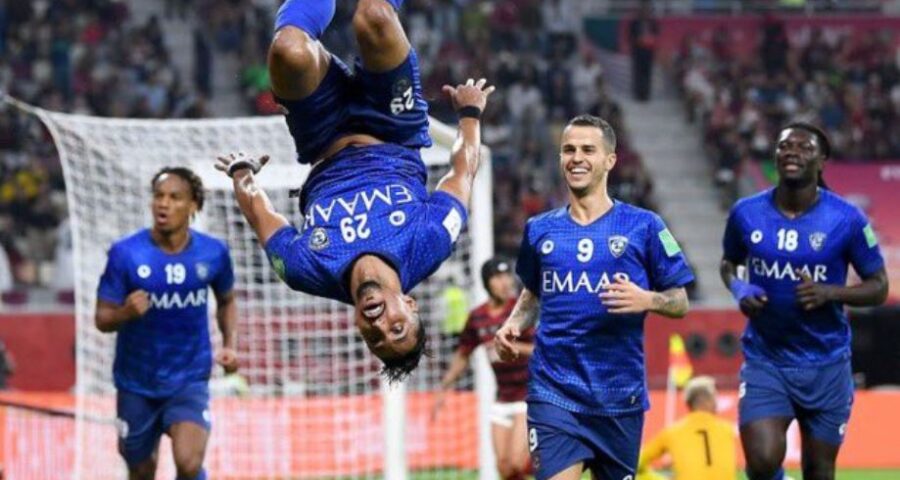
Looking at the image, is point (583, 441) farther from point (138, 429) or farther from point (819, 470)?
point (138, 429)

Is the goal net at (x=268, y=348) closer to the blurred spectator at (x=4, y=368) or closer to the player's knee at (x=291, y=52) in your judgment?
the blurred spectator at (x=4, y=368)

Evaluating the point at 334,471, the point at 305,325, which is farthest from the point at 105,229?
the point at 334,471

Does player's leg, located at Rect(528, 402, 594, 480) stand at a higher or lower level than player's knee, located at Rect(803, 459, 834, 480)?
higher

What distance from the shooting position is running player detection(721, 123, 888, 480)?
402 inches

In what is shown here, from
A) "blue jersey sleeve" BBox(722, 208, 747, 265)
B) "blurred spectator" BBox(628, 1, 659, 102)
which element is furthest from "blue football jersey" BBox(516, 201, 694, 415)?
"blurred spectator" BBox(628, 1, 659, 102)

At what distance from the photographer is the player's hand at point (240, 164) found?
8.38 metres

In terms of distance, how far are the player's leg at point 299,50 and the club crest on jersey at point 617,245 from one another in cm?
179

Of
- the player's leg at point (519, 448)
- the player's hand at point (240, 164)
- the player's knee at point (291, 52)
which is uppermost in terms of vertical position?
the player's knee at point (291, 52)

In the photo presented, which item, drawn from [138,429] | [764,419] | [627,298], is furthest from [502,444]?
[627,298]

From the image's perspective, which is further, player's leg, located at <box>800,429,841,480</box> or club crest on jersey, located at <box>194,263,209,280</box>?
club crest on jersey, located at <box>194,263,209,280</box>

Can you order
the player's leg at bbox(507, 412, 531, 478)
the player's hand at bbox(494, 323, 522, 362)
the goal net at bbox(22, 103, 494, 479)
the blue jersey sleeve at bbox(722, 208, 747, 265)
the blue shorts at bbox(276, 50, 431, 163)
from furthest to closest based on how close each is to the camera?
the goal net at bbox(22, 103, 494, 479) → the player's leg at bbox(507, 412, 531, 478) → the blue jersey sleeve at bbox(722, 208, 747, 265) → the player's hand at bbox(494, 323, 522, 362) → the blue shorts at bbox(276, 50, 431, 163)

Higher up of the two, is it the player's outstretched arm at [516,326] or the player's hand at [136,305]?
the player's hand at [136,305]

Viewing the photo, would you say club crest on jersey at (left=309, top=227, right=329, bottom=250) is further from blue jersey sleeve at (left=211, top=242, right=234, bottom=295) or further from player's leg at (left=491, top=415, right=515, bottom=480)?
player's leg at (left=491, top=415, right=515, bottom=480)

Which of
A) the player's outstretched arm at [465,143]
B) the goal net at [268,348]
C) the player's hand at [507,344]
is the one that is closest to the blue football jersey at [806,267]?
the player's hand at [507,344]
